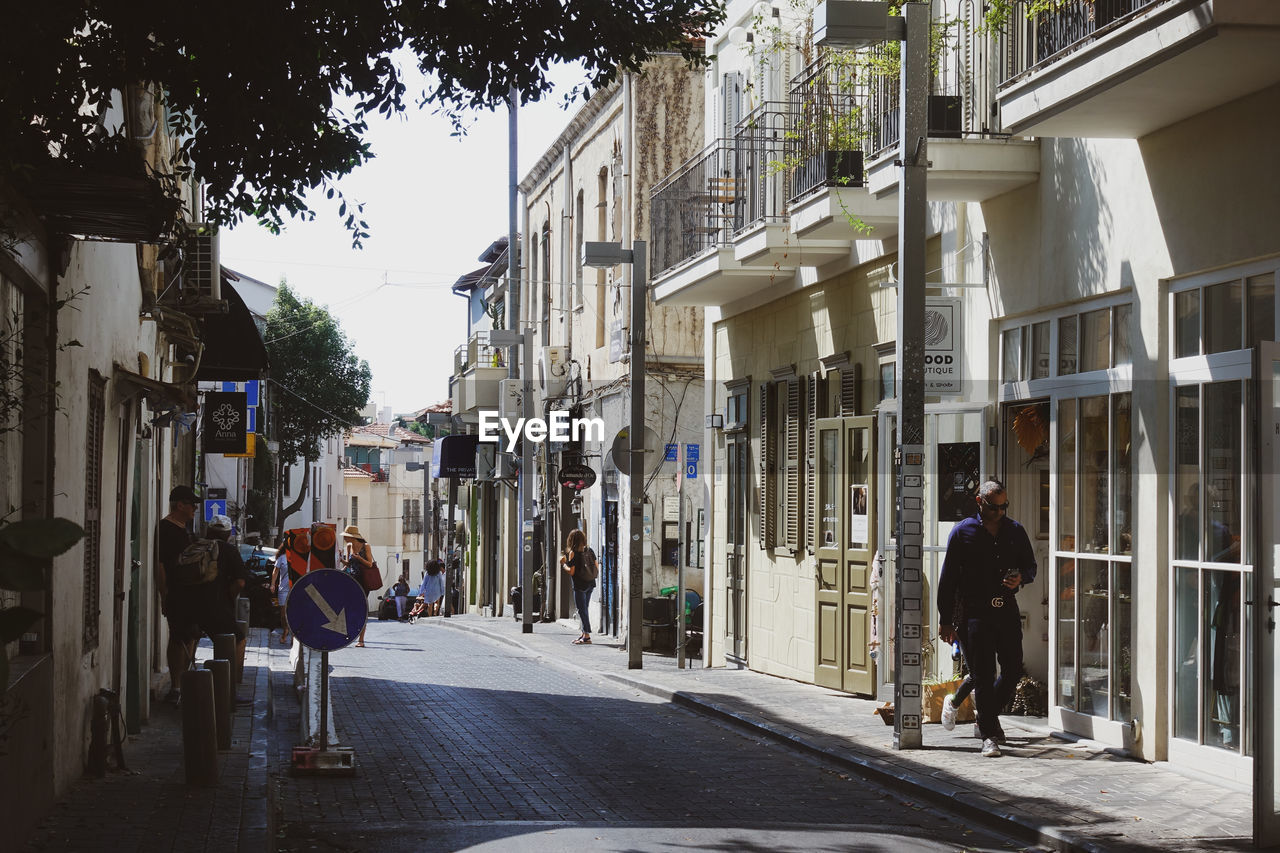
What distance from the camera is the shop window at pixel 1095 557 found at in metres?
11.5

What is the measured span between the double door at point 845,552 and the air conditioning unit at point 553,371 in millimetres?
17165

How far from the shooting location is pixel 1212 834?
326 inches

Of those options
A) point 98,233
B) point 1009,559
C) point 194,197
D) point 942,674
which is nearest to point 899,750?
point 1009,559

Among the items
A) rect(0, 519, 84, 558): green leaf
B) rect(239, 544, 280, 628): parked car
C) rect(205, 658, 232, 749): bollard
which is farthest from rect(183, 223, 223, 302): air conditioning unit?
rect(239, 544, 280, 628): parked car

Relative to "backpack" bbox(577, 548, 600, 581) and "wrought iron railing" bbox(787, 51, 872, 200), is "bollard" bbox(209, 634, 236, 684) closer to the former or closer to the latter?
"wrought iron railing" bbox(787, 51, 872, 200)

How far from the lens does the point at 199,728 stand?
9.66 meters

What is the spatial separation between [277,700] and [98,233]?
8965 mm

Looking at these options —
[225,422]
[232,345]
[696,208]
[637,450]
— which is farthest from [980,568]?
[225,422]

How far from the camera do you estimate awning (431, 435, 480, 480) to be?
43059mm

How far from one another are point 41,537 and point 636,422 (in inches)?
669

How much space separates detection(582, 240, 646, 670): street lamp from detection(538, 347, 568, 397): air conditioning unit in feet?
44.5

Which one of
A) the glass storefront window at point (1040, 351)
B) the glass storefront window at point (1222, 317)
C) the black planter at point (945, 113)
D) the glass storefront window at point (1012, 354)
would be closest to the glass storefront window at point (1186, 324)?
the glass storefront window at point (1222, 317)

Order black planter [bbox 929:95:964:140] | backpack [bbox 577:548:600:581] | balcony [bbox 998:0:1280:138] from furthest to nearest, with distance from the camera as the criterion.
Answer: backpack [bbox 577:548:600:581] → black planter [bbox 929:95:964:140] → balcony [bbox 998:0:1280:138]

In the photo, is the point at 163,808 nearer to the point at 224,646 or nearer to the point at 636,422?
the point at 224,646
